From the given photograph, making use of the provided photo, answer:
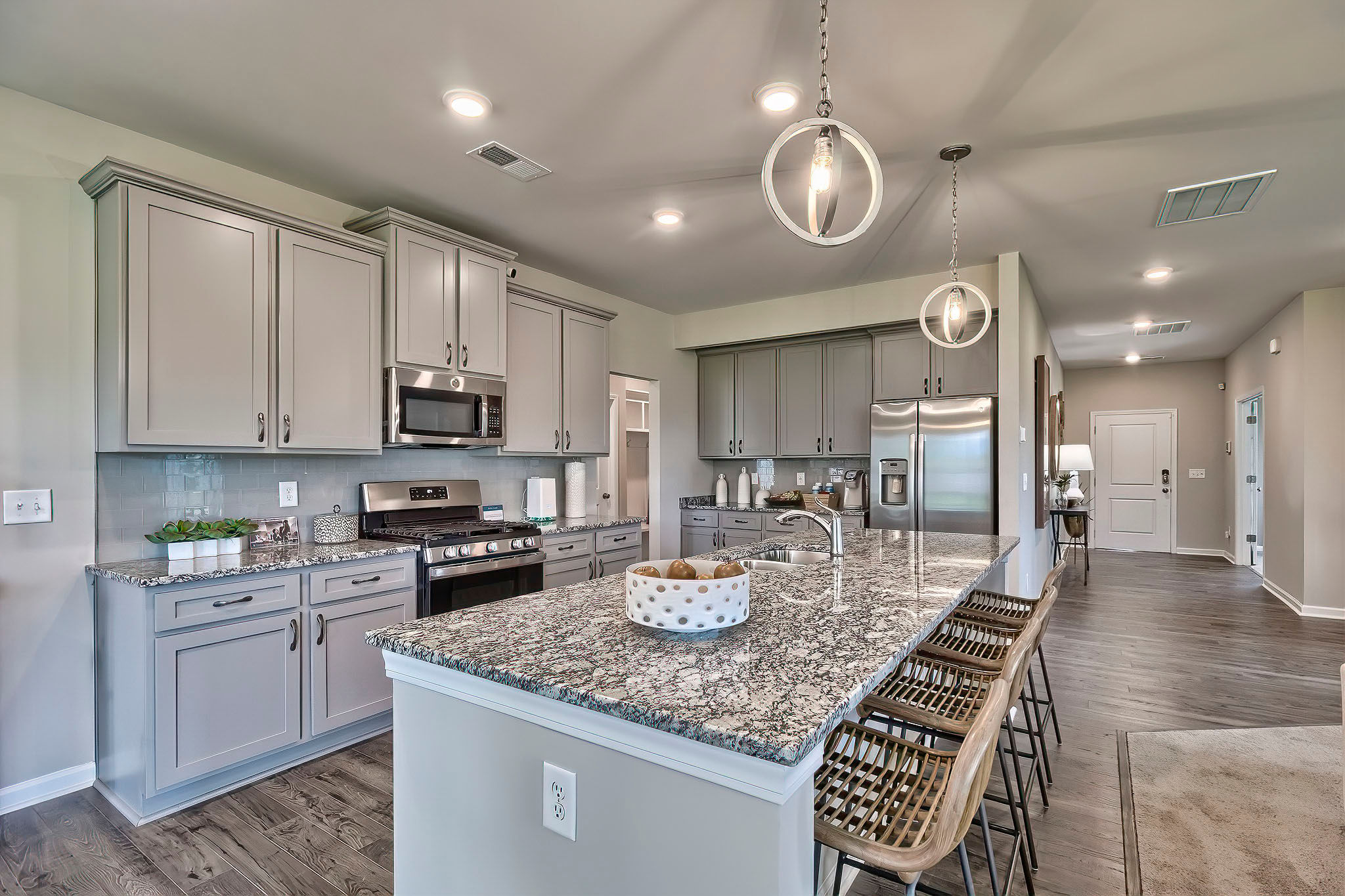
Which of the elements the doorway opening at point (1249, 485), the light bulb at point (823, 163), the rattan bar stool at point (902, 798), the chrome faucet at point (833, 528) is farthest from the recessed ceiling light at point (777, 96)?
the doorway opening at point (1249, 485)

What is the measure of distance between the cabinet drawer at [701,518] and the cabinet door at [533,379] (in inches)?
72.4

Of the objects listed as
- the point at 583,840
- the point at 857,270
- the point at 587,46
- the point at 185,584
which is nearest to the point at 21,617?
the point at 185,584

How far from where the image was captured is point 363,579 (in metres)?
2.90

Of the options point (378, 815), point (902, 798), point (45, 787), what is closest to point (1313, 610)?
point (902, 798)

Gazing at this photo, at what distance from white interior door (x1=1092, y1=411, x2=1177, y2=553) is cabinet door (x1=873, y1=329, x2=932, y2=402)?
20.3 ft

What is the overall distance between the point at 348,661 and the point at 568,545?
140cm

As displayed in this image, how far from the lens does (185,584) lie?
7.68 feet

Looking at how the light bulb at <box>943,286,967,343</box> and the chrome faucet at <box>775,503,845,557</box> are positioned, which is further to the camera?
the light bulb at <box>943,286,967,343</box>

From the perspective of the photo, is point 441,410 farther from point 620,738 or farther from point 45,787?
point 620,738

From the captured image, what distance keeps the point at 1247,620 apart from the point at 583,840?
20.4 feet

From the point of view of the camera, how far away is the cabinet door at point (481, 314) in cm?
359

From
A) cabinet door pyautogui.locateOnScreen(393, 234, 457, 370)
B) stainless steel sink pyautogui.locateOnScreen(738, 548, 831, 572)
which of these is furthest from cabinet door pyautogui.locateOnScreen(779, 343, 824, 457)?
cabinet door pyautogui.locateOnScreen(393, 234, 457, 370)

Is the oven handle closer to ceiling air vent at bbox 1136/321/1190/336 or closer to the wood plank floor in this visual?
the wood plank floor

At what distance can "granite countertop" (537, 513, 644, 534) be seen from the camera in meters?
4.01
